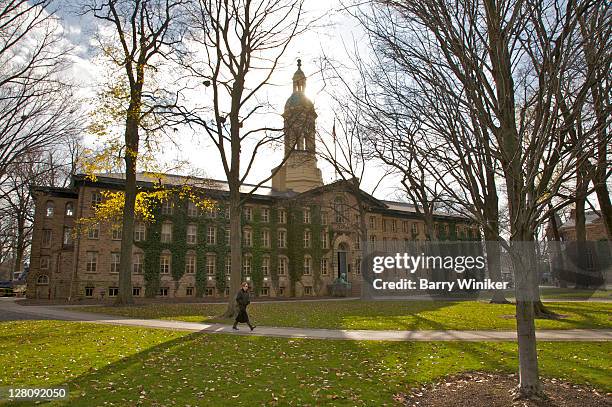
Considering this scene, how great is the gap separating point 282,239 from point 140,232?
13552 mm

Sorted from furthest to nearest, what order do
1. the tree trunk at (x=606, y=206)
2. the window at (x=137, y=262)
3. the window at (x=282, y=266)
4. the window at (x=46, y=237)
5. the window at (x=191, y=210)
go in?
1. the window at (x=282, y=266)
2. the window at (x=191, y=210)
3. the window at (x=46, y=237)
4. the window at (x=137, y=262)
5. the tree trunk at (x=606, y=206)

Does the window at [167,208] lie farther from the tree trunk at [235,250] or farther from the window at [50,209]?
the tree trunk at [235,250]

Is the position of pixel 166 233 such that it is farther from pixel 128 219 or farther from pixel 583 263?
pixel 583 263

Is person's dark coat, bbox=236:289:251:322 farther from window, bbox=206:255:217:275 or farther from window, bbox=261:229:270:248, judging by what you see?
window, bbox=261:229:270:248

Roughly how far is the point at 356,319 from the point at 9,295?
38680 millimetres

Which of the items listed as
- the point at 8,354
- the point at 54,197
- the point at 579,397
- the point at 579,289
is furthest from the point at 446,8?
the point at 579,289

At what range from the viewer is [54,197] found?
123 feet

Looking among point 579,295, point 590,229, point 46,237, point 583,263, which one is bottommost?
point 579,295

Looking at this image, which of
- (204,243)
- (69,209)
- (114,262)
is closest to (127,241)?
(114,262)

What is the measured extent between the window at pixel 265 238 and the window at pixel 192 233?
21.3 ft

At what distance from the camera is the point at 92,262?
1356 inches

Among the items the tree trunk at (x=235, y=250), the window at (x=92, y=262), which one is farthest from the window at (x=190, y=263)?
the tree trunk at (x=235, y=250)

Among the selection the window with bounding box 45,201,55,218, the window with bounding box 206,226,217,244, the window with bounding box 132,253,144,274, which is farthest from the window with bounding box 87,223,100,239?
the window with bounding box 206,226,217,244

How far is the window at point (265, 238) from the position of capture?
141 feet
